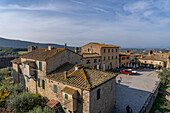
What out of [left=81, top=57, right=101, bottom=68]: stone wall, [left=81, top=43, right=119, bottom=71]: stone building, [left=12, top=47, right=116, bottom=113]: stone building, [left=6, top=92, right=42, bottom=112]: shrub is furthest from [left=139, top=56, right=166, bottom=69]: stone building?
[left=6, top=92, right=42, bottom=112]: shrub

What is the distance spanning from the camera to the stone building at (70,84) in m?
9.45

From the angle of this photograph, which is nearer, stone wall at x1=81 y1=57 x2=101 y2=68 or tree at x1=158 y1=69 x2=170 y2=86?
tree at x1=158 y1=69 x2=170 y2=86

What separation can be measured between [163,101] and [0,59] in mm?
54751

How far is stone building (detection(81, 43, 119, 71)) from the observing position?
3274 cm

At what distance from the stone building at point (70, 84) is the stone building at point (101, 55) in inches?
600

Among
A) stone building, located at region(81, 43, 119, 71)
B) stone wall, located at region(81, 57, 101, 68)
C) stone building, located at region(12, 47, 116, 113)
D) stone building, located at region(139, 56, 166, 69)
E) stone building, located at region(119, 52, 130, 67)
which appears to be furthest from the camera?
stone building, located at region(119, 52, 130, 67)

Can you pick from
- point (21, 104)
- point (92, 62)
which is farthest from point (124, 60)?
point (21, 104)

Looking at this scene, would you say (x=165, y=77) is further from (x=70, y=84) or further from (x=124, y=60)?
(x=70, y=84)

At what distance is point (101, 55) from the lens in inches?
1383

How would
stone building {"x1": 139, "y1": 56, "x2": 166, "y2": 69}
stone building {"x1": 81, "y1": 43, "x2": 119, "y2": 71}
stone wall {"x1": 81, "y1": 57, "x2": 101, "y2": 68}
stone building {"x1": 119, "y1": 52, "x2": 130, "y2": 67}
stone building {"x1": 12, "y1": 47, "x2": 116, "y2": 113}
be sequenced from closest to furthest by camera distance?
stone building {"x1": 12, "y1": 47, "x2": 116, "y2": 113} → stone wall {"x1": 81, "y1": 57, "x2": 101, "y2": 68} → stone building {"x1": 81, "y1": 43, "x2": 119, "y2": 71} → stone building {"x1": 139, "y1": 56, "x2": 166, "y2": 69} → stone building {"x1": 119, "y1": 52, "x2": 130, "y2": 67}

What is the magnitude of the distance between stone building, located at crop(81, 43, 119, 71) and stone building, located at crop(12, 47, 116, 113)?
15243 millimetres

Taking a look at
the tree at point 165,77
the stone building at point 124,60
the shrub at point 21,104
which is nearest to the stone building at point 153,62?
the stone building at point 124,60

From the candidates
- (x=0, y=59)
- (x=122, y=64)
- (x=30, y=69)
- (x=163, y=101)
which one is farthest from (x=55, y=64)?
(x=0, y=59)

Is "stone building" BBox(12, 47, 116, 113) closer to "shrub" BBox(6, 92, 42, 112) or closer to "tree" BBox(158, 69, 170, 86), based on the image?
"shrub" BBox(6, 92, 42, 112)
